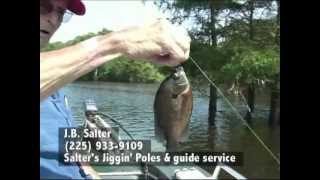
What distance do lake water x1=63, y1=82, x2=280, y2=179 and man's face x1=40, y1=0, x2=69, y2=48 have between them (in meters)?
0.20

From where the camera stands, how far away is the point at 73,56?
87.0 inches

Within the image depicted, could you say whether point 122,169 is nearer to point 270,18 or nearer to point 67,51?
point 67,51

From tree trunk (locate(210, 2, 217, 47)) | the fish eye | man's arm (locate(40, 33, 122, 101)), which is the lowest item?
the fish eye

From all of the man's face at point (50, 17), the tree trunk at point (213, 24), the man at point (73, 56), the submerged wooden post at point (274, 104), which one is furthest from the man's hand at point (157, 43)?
the submerged wooden post at point (274, 104)

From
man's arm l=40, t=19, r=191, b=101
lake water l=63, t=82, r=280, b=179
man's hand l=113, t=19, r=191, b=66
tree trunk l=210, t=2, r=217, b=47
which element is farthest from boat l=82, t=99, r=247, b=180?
tree trunk l=210, t=2, r=217, b=47

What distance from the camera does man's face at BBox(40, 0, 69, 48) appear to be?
2.15m

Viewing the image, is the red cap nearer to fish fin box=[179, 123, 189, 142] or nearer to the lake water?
the lake water

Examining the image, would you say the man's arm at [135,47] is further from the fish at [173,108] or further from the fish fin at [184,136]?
the fish fin at [184,136]

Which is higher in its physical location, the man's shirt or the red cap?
the red cap

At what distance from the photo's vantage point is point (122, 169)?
221cm

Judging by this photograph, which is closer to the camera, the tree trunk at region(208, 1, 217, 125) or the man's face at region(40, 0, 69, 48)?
the man's face at region(40, 0, 69, 48)

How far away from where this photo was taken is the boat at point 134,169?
7.15 ft

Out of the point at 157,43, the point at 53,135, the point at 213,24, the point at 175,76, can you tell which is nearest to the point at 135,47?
the point at 157,43
